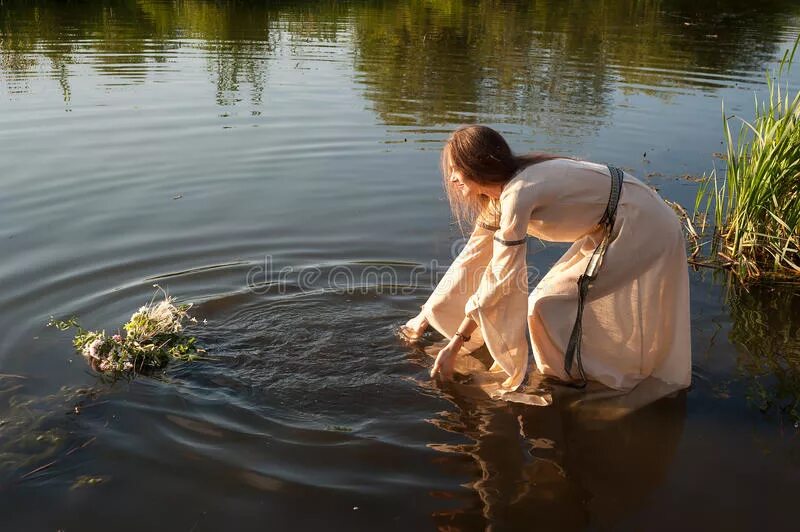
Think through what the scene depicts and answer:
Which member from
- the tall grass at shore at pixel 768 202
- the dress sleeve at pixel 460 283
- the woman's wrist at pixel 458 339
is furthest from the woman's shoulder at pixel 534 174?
the tall grass at shore at pixel 768 202

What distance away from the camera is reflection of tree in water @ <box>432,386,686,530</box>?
361cm

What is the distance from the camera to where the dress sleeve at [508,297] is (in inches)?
155

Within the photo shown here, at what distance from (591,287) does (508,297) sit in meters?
0.55

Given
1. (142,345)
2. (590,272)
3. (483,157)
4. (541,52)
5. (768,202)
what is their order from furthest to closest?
(541,52), (768,202), (142,345), (590,272), (483,157)

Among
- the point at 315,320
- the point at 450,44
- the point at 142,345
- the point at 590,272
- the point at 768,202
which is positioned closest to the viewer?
the point at 590,272

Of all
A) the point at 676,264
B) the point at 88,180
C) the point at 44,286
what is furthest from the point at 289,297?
the point at 88,180

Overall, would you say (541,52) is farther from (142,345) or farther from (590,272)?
(142,345)

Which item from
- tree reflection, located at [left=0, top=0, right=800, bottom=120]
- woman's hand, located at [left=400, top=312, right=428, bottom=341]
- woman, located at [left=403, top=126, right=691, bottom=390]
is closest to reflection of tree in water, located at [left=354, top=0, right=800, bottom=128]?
tree reflection, located at [left=0, top=0, right=800, bottom=120]

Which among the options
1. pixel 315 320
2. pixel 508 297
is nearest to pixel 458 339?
pixel 508 297

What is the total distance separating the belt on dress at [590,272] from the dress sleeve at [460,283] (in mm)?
632

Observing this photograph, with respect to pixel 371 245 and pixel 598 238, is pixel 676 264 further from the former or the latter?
pixel 371 245

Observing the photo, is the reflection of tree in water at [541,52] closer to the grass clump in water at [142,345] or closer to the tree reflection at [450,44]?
the tree reflection at [450,44]

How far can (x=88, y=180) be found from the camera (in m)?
8.38

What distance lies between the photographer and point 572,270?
4406mm
